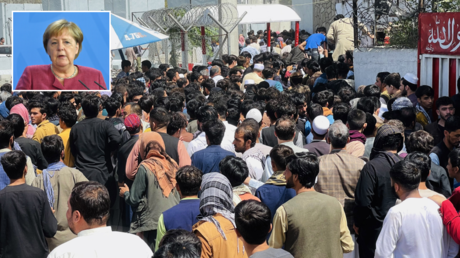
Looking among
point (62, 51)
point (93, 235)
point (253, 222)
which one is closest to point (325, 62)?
point (62, 51)

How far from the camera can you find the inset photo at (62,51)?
738 cm

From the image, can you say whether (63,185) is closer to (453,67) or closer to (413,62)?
(453,67)

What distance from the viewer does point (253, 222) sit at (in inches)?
127

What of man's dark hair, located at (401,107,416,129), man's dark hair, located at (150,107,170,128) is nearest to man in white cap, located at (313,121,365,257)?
man's dark hair, located at (401,107,416,129)

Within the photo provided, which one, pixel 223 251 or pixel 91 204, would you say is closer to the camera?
pixel 91 204

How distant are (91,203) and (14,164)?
1550mm

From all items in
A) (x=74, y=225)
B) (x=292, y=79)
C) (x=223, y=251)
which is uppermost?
(x=292, y=79)

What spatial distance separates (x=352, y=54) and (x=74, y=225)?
28.9ft

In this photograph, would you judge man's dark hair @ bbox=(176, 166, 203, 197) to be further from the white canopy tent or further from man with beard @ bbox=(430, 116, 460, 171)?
the white canopy tent

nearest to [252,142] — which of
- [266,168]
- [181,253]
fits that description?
[266,168]

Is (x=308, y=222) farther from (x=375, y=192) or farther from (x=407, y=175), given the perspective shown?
(x=375, y=192)

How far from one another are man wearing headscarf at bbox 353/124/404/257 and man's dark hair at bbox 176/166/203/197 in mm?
1377

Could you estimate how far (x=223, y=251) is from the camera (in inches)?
134

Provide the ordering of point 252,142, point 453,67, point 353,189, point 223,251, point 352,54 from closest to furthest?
point 223,251, point 353,189, point 252,142, point 453,67, point 352,54
